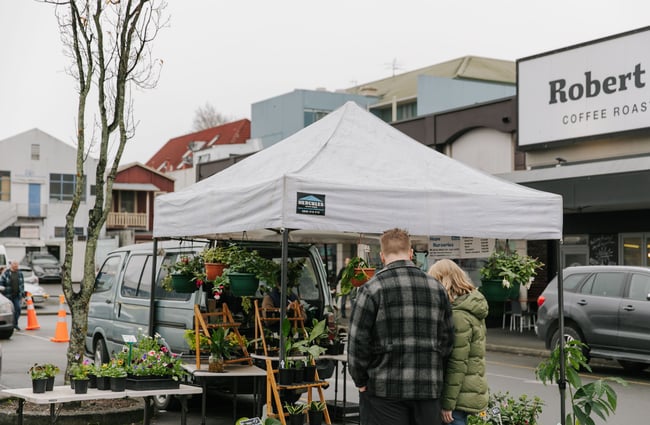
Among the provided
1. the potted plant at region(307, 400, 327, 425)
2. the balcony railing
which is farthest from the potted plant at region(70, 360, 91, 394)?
the balcony railing

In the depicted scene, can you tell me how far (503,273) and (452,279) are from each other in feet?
8.27

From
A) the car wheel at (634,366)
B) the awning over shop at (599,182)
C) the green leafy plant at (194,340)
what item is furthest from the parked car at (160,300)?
the awning over shop at (599,182)

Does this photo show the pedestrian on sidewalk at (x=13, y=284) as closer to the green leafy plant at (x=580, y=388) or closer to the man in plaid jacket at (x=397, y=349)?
the green leafy plant at (x=580, y=388)

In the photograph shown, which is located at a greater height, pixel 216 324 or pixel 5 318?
pixel 216 324

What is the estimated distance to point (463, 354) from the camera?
5766mm

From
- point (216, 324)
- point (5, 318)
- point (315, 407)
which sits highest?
point (216, 324)

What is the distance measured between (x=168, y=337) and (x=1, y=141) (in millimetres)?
57308

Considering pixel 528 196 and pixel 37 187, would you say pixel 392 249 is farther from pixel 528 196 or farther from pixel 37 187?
pixel 37 187

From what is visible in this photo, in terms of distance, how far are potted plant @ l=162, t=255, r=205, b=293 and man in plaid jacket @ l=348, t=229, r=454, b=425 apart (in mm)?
4167

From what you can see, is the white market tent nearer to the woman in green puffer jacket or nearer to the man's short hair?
the woman in green puffer jacket

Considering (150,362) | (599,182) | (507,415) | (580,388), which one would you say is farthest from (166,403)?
(599,182)

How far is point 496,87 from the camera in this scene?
155ft

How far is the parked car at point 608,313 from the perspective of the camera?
14.2 m

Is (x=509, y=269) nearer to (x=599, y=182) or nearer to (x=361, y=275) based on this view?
(x=361, y=275)
